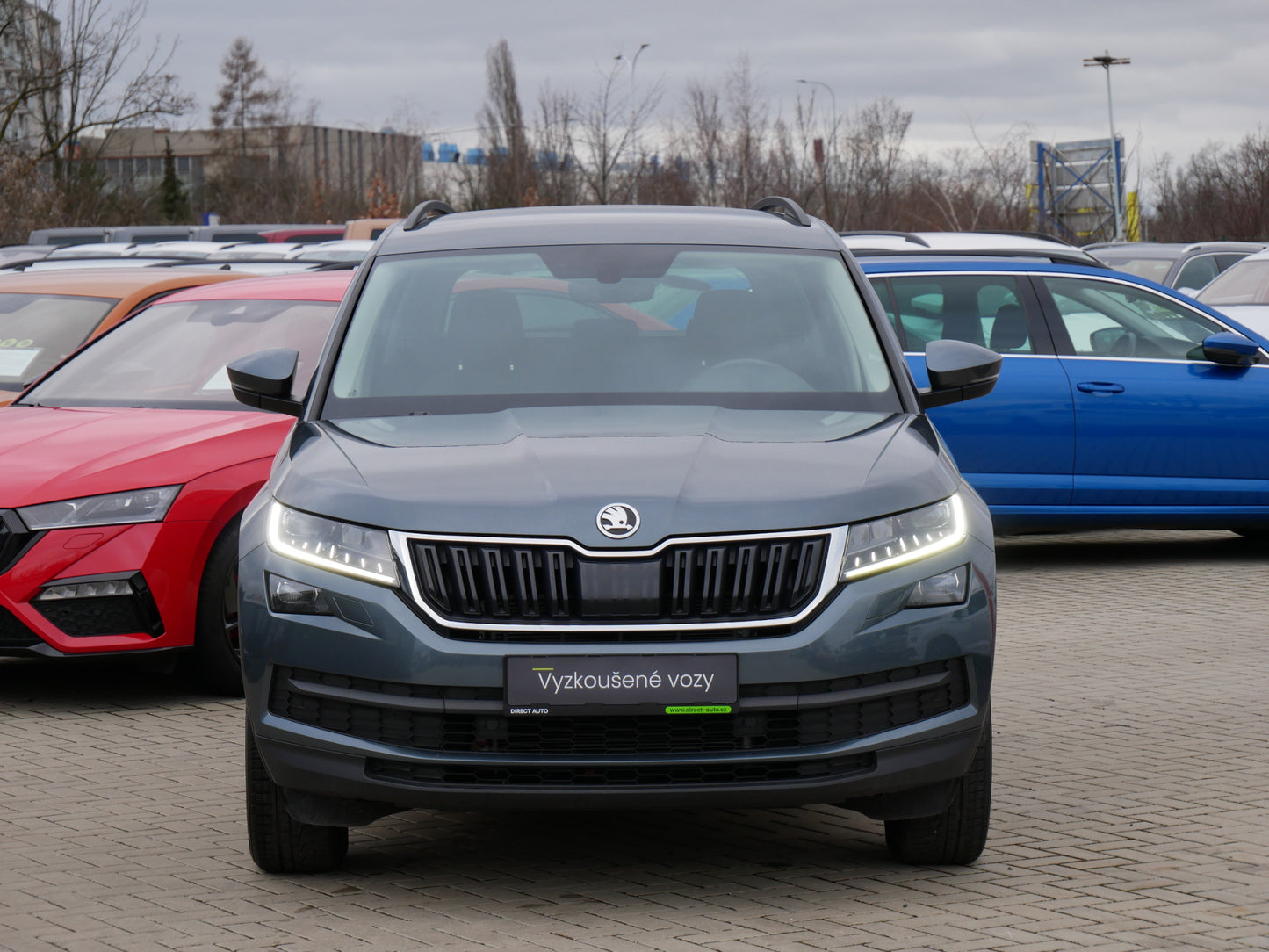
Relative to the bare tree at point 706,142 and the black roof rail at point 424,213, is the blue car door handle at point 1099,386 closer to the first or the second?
the black roof rail at point 424,213

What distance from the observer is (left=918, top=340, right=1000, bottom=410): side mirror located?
210 inches

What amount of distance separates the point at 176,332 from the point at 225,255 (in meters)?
7.65

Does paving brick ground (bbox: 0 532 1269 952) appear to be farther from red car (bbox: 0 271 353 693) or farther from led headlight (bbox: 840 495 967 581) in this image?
led headlight (bbox: 840 495 967 581)

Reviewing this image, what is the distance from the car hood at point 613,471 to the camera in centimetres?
414

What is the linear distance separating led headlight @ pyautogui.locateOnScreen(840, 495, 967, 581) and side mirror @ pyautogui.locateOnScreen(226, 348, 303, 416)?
1932 mm

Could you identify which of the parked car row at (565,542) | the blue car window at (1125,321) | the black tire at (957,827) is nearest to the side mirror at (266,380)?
the parked car row at (565,542)

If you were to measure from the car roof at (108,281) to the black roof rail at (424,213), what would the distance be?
3.72 meters

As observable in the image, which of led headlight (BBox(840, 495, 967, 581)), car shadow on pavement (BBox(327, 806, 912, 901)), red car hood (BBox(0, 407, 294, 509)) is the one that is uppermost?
led headlight (BBox(840, 495, 967, 581))

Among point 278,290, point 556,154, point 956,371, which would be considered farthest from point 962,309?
point 556,154

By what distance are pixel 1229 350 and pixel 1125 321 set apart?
61cm

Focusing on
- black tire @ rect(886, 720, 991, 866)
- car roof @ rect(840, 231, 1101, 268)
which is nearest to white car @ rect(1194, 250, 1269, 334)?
car roof @ rect(840, 231, 1101, 268)

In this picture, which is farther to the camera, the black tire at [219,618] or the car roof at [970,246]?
the car roof at [970,246]

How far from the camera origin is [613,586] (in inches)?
160

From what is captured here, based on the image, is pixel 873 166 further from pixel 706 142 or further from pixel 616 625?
pixel 616 625
